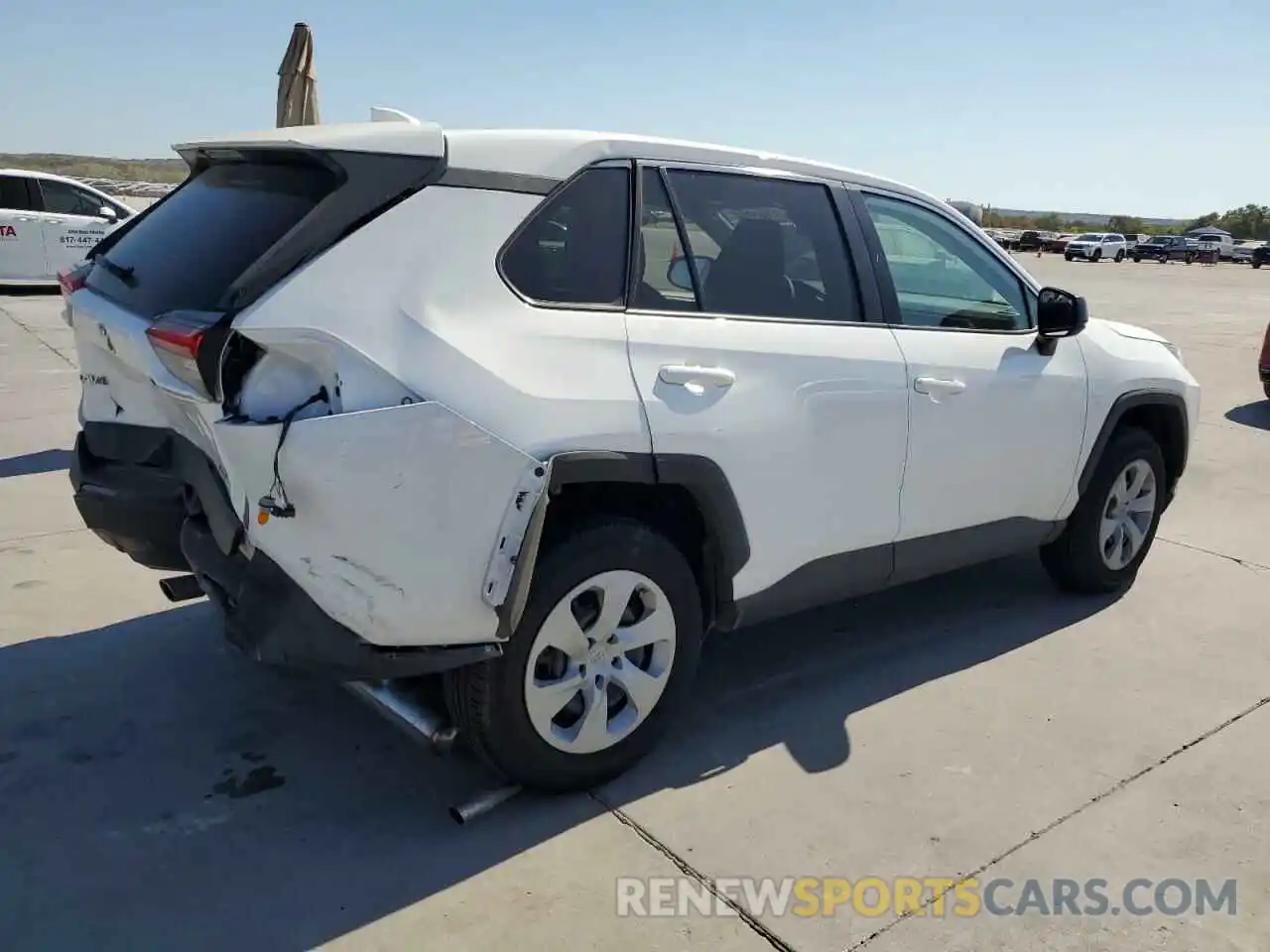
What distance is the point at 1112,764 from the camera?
3.37 metres

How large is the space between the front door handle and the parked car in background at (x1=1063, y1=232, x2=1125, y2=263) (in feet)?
161

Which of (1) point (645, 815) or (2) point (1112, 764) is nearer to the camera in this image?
(1) point (645, 815)

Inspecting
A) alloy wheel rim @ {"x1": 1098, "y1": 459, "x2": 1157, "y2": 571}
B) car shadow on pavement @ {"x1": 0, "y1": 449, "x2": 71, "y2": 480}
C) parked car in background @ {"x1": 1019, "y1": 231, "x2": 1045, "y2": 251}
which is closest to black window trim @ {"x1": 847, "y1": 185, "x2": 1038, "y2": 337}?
alloy wheel rim @ {"x1": 1098, "y1": 459, "x2": 1157, "y2": 571}

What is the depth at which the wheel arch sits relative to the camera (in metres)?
2.71

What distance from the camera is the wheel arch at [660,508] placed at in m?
2.71

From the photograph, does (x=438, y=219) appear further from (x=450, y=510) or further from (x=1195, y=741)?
(x=1195, y=741)

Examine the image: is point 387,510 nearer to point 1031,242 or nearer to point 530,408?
point 530,408

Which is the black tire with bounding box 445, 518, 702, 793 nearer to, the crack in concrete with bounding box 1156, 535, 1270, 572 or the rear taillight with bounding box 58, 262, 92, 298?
the rear taillight with bounding box 58, 262, 92, 298

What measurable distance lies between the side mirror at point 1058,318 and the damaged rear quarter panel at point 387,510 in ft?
8.12

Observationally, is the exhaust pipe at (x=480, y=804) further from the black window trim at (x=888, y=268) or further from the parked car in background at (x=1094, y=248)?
the parked car in background at (x=1094, y=248)

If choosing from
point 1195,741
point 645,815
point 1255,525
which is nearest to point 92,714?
point 645,815

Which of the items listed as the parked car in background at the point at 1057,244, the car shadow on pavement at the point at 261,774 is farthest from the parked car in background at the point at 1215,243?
the car shadow on pavement at the point at 261,774

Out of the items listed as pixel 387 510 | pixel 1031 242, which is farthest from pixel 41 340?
pixel 1031 242

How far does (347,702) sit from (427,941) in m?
1.28
